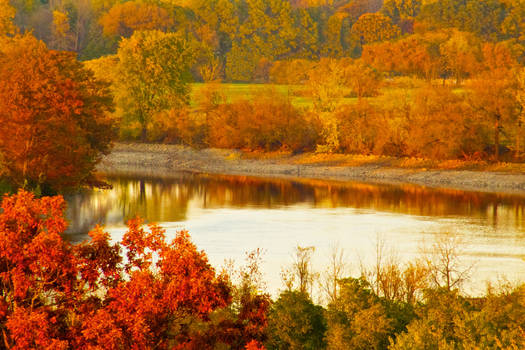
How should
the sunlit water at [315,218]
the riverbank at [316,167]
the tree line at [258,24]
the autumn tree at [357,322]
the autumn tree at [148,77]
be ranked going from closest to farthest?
the autumn tree at [357,322] < the sunlit water at [315,218] < the riverbank at [316,167] < the autumn tree at [148,77] < the tree line at [258,24]

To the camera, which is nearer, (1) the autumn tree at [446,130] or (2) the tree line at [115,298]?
(2) the tree line at [115,298]

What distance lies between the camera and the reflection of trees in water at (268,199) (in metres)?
41.1

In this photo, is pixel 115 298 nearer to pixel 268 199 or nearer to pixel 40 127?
pixel 40 127

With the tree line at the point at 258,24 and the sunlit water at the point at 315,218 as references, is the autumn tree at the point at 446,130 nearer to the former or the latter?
the sunlit water at the point at 315,218

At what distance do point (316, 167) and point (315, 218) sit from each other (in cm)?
2449

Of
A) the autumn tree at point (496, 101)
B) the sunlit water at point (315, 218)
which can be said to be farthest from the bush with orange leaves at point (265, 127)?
the autumn tree at point (496, 101)

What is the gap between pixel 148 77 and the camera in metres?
80.2

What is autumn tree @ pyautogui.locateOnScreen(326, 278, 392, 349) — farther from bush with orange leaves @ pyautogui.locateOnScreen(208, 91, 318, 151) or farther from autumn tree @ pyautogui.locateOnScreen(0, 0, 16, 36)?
autumn tree @ pyautogui.locateOnScreen(0, 0, 16, 36)

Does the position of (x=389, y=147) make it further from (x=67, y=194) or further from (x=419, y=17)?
(x=419, y=17)

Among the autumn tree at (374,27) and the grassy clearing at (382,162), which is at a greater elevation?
the autumn tree at (374,27)

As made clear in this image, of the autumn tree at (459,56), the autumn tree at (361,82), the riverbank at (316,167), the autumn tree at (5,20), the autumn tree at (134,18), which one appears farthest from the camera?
the autumn tree at (134,18)

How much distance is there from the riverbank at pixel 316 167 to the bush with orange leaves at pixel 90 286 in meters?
43.4

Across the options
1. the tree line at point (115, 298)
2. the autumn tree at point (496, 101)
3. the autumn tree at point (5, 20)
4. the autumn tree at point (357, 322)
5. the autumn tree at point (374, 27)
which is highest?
the autumn tree at point (374, 27)

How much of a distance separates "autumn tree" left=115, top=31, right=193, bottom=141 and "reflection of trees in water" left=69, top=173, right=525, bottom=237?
22.1m
